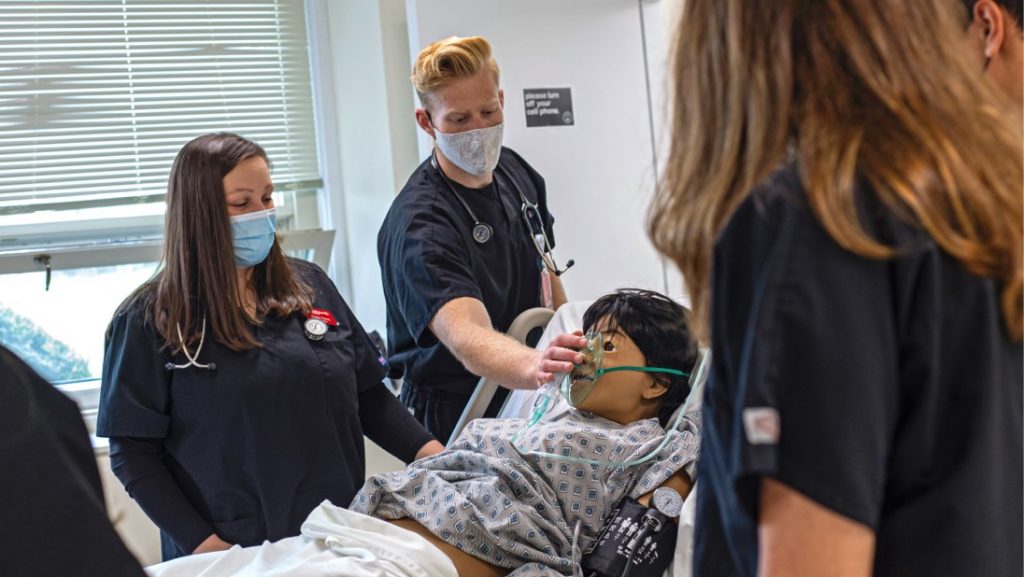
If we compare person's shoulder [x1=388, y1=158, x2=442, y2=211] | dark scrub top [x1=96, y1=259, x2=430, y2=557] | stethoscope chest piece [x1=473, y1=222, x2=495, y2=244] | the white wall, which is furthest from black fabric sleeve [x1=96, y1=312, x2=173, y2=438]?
the white wall

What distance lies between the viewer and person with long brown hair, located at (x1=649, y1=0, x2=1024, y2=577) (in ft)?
2.47

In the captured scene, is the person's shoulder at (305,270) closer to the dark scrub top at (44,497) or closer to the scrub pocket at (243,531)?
the scrub pocket at (243,531)

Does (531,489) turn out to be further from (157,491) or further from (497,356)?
(157,491)

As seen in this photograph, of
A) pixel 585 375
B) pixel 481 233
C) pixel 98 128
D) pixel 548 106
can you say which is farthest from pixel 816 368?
pixel 98 128

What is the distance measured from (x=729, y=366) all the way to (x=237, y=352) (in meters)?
1.72

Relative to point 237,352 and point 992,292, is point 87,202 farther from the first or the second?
point 992,292

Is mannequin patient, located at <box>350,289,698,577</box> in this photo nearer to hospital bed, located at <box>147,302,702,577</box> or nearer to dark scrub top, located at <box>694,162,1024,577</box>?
hospital bed, located at <box>147,302,702,577</box>

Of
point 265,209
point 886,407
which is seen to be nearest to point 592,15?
point 265,209

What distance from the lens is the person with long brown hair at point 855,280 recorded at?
753mm

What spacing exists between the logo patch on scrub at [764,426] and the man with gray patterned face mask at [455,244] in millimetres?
1664

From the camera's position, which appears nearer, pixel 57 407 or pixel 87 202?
pixel 57 407

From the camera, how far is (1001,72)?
943 mm

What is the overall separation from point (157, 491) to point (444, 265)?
821mm

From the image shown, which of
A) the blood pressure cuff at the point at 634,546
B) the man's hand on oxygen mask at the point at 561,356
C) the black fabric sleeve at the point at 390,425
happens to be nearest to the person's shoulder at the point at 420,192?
the black fabric sleeve at the point at 390,425
